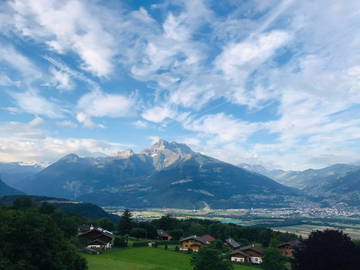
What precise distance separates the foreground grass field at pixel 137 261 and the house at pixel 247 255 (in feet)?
42.4

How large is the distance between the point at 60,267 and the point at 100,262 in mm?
18577

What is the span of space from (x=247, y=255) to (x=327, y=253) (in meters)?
58.0

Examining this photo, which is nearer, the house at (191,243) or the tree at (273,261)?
the tree at (273,261)

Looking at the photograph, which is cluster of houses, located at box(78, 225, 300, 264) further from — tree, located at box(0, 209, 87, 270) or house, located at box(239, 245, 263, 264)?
tree, located at box(0, 209, 87, 270)

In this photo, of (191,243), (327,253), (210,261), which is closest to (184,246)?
(191,243)

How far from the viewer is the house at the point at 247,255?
8362 centimetres

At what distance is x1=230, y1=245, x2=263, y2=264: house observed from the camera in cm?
8362

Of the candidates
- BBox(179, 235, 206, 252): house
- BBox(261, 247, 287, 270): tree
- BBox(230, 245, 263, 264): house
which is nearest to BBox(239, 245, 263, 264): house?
BBox(230, 245, 263, 264): house

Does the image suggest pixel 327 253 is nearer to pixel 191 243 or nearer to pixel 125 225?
pixel 191 243

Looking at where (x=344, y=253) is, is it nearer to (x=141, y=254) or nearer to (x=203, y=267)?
(x=203, y=267)

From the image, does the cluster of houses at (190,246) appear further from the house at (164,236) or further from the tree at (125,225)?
the tree at (125,225)

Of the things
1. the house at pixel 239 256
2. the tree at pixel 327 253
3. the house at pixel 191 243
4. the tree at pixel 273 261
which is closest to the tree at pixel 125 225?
the house at pixel 191 243

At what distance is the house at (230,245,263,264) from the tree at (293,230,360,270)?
53.2m

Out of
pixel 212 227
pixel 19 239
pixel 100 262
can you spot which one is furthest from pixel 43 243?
pixel 212 227
